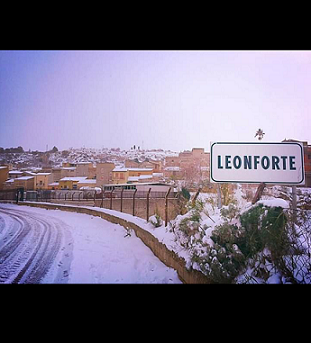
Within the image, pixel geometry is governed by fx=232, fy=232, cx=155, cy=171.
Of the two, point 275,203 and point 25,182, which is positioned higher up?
point 25,182

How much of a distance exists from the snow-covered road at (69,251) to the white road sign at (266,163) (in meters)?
1.11

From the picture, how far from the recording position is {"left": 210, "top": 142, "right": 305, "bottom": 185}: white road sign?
6.64ft

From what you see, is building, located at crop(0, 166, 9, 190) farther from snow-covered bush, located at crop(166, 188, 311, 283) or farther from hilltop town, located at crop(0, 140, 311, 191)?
snow-covered bush, located at crop(166, 188, 311, 283)

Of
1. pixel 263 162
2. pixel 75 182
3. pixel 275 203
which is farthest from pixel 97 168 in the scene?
pixel 275 203

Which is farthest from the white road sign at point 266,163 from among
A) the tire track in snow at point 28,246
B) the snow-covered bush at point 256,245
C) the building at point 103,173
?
the tire track in snow at point 28,246

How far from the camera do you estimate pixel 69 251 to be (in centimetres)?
221

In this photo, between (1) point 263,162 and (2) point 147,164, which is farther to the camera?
(2) point 147,164

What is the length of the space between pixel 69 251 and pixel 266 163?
198 cm

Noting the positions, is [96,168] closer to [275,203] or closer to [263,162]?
[263,162]

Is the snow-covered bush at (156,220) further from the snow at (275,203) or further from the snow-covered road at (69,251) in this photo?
the snow at (275,203)

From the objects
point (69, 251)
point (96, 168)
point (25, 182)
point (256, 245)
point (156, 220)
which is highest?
point (96, 168)
